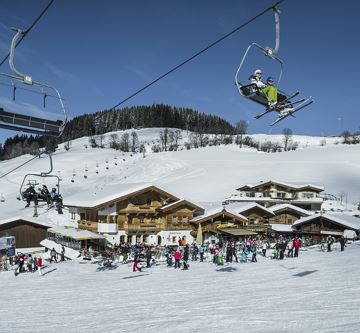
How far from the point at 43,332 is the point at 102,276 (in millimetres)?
9895

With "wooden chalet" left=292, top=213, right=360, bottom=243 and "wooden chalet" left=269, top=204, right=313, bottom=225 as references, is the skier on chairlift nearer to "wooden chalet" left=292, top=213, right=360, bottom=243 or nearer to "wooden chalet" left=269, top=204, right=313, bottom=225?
"wooden chalet" left=292, top=213, right=360, bottom=243

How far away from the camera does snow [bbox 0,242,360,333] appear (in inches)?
506

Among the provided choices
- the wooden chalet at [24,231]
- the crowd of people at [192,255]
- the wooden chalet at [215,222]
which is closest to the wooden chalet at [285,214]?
the wooden chalet at [215,222]

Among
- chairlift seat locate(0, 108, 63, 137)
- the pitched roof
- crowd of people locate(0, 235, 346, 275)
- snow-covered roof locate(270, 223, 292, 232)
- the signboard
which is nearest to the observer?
chairlift seat locate(0, 108, 63, 137)

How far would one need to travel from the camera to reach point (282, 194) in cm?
7300

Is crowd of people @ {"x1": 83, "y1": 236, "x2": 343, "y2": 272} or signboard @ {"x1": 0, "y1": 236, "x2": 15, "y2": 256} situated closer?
crowd of people @ {"x1": 83, "y1": 236, "x2": 343, "y2": 272}

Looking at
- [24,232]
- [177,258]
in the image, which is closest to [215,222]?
[24,232]

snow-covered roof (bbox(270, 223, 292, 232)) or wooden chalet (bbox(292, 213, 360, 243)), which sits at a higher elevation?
wooden chalet (bbox(292, 213, 360, 243))

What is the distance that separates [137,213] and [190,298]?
82.7 ft

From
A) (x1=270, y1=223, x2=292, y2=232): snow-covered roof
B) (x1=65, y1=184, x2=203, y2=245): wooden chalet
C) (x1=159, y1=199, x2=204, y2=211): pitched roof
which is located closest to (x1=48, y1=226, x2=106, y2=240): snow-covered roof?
(x1=65, y1=184, x2=203, y2=245): wooden chalet

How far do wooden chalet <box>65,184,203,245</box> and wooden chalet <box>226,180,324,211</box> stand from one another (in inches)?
1143

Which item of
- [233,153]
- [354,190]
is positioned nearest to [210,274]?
[354,190]

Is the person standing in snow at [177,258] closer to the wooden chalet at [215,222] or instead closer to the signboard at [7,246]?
the signboard at [7,246]

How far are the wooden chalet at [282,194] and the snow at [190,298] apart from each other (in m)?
45.9
